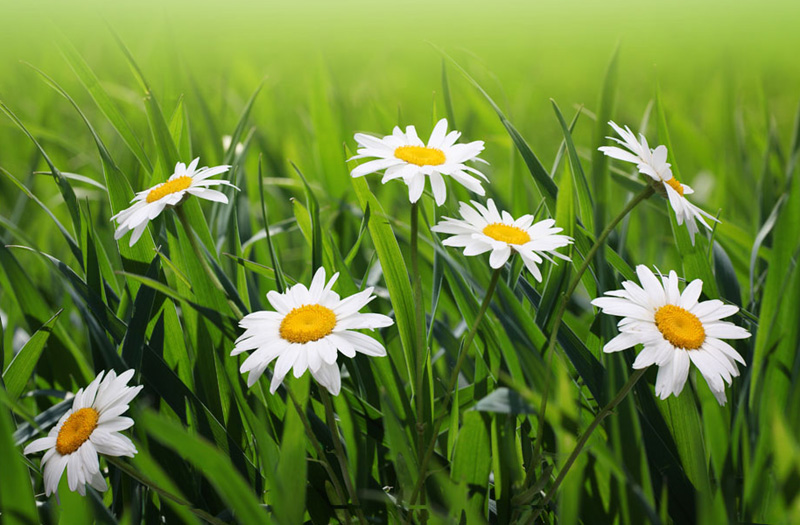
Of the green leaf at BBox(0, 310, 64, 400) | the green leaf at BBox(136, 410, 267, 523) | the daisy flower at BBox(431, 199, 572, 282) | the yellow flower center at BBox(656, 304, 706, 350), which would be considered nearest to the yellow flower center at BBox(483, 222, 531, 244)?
the daisy flower at BBox(431, 199, 572, 282)

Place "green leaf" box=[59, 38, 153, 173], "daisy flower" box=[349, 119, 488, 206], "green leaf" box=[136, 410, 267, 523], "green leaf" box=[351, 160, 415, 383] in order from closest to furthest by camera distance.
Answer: "green leaf" box=[136, 410, 267, 523], "daisy flower" box=[349, 119, 488, 206], "green leaf" box=[351, 160, 415, 383], "green leaf" box=[59, 38, 153, 173]

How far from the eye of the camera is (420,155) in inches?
17.9

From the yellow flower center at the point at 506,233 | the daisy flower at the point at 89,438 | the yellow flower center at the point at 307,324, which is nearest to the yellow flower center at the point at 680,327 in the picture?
the yellow flower center at the point at 506,233

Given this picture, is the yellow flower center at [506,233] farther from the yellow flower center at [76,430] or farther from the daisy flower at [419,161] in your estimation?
the yellow flower center at [76,430]

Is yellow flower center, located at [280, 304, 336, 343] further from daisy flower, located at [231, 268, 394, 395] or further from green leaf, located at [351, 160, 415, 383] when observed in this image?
green leaf, located at [351, 160, 415, 383]

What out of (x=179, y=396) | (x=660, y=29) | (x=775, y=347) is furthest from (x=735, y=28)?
(x=179, y=396)

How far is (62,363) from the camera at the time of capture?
0.65 m

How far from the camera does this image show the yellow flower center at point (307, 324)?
398 mm

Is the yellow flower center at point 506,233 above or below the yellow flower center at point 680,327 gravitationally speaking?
above

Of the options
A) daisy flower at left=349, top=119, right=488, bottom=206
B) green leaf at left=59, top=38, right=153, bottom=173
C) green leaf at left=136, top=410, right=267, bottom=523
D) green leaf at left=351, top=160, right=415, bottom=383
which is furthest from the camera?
green leaf at left=59, top=38, right=153, bottom=173

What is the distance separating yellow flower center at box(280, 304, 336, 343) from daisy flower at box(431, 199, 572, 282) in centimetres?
10

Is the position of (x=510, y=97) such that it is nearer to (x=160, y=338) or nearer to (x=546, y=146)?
(x=546, y=146)

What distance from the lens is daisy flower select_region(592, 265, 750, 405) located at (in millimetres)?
384

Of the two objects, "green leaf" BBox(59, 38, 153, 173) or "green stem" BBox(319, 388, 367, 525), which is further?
"green leaf" BBox(59, 38, 153, 173)
